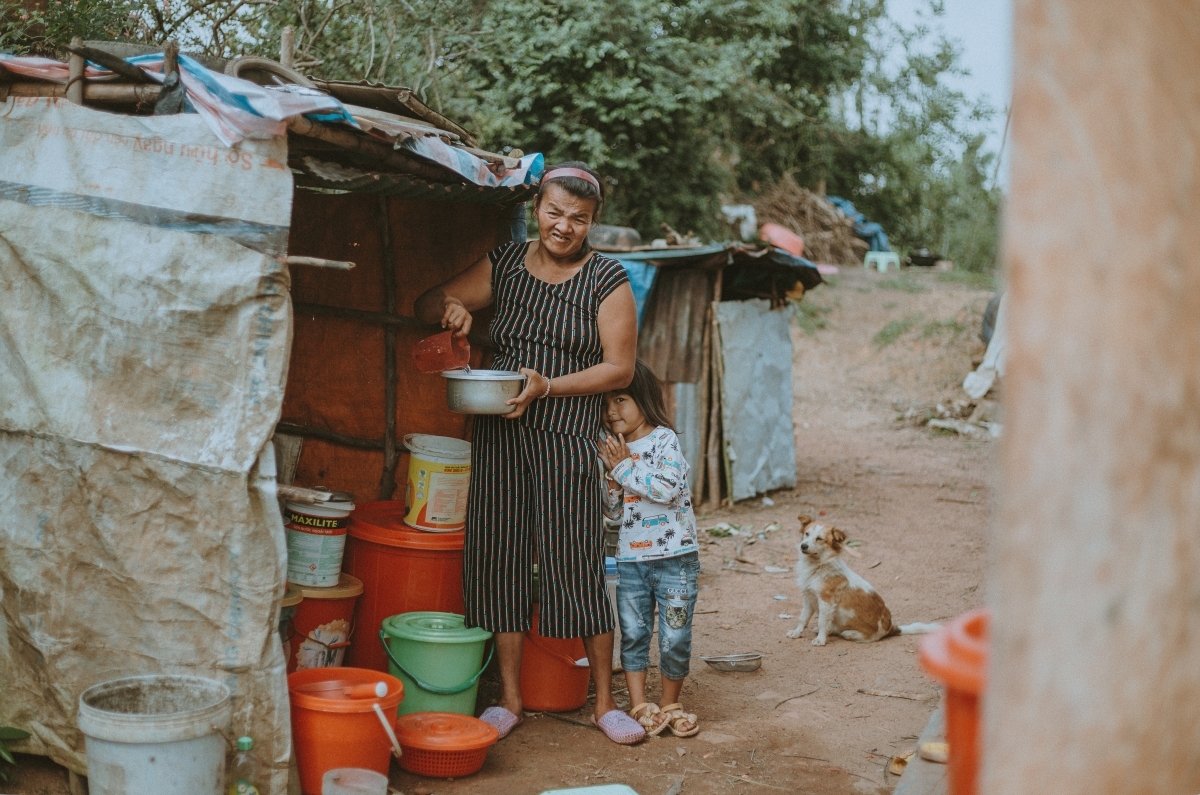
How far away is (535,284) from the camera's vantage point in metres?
4.04

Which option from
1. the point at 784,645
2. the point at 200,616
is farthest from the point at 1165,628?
the point at 784,645

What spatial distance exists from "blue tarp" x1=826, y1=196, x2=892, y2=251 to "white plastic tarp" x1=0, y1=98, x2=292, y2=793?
20.8 meters

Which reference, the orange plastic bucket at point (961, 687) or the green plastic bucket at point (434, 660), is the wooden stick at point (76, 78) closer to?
the green plastic bucket at point (434, 660)

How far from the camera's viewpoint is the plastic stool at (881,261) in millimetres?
22047

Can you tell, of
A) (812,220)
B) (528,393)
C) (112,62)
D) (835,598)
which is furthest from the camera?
(812,220)

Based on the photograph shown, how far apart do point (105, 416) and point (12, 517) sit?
19.3 inches

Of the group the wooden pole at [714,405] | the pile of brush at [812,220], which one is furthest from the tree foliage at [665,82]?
the wooden pole at [714,405]

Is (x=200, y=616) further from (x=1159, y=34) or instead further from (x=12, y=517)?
(x=1159, y=34)

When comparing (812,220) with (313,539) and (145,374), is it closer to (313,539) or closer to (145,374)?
(313,539)

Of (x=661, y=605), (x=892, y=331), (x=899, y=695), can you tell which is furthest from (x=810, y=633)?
(x=892, y=331)

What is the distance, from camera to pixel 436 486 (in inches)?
166

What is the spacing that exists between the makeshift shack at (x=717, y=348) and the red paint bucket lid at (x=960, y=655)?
23.6 ft

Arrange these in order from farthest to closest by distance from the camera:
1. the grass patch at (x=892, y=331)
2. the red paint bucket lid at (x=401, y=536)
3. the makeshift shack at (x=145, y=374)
Result: 1. the grass patch at (x=892, y=331)
2. the red paint bucket lid at (x=401, y=536)
3. the makeshift shack at (x=145, y=374)

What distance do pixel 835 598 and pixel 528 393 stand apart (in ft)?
9.67
